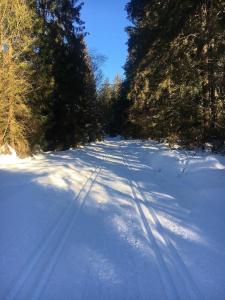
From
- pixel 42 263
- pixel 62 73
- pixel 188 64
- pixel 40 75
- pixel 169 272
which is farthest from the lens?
pixel 62 73

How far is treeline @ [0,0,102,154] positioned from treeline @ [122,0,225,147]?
20.1 ft

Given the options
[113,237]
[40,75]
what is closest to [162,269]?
[113,237]

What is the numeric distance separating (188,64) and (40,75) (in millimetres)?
9154

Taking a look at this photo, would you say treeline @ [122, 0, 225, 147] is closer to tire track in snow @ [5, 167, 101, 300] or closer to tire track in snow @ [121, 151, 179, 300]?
tire track in snow @ [121, 151, 179, 300]

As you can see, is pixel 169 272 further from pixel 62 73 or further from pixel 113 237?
pixel 62 73

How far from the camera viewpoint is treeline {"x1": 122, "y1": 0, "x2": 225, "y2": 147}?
53.3 feet

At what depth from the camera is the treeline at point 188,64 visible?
16.2 meters

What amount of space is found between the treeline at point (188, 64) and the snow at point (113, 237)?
19.7 feet

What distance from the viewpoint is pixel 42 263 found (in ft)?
17.9

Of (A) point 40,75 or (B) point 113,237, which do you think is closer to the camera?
(B) point 113,237

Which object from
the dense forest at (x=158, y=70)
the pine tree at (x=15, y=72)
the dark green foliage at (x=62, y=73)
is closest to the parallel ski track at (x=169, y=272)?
the dense forest at (x=158, y=70)

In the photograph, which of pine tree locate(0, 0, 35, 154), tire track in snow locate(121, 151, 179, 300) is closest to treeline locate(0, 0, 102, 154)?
pine tree locate(0, 0, 35, 154)

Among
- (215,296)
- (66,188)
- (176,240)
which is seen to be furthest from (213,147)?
(215,296)

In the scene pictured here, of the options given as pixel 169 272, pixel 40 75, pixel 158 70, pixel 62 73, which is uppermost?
pixel 62 73
